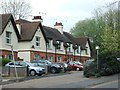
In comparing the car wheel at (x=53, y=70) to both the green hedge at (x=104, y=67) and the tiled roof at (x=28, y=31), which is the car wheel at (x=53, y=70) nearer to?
the green hedge at (x=104, y=67)

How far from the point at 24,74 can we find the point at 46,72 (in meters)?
5.90

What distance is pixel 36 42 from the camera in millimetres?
55594

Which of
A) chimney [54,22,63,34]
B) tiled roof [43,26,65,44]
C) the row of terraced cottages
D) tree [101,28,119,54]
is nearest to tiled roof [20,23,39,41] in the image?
the row of terraced cottages

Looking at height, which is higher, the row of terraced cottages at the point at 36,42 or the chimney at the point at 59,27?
the chimney at the point at 59,27

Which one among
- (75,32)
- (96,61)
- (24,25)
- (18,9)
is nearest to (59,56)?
(24,25)

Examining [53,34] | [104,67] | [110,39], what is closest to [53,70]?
[104,67]

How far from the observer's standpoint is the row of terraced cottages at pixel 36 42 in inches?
1897

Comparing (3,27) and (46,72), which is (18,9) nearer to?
(3,27)

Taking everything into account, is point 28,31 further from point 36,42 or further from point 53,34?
point 53,34

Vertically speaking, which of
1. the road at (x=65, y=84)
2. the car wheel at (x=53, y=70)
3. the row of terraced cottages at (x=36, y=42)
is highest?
the row of terraced cottages at (x=36, y=42)

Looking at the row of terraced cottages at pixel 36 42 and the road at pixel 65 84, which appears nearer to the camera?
the road at pixel 65 84

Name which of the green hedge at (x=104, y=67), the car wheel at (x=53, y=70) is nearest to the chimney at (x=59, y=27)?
the car wheel at (x=53, y=70)

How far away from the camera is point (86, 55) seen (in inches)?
2985

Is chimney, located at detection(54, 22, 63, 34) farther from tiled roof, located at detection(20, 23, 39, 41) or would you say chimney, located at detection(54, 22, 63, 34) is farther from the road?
the road
